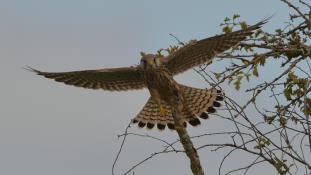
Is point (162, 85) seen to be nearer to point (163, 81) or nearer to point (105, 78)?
point (163, 81)

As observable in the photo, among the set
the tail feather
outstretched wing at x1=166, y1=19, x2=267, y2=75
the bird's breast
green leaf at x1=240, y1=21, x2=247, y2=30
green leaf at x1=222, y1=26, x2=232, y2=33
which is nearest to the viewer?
green leaf at x1=240, y1=21, x2=247, y2=30

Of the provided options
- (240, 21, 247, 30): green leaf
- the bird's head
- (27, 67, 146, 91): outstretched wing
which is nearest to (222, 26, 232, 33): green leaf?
(240, 21, 247, 30): green leaf

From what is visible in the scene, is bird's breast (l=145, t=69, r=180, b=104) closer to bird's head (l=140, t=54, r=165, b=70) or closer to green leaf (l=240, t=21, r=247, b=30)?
bird's head (l=140, t=54, r=165, b=70)

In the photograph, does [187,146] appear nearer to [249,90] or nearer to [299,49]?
[249,90]

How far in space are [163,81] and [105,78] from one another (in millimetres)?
908

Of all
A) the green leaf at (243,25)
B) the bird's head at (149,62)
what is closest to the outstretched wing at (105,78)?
the bird's head at (149,62)

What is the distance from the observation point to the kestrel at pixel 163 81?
742cm

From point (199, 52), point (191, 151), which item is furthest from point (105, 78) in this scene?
point (191, 151)

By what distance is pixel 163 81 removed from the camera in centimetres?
743

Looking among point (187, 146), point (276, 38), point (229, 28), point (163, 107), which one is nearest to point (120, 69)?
point (163, 107)

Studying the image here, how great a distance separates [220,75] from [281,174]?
1587mm

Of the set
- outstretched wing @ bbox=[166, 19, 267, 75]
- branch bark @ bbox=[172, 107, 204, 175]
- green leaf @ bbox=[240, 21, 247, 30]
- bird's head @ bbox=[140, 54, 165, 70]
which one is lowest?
branch bark @ bbox=[172, 107, 204, 175]

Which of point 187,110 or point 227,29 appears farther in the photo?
point 187,110

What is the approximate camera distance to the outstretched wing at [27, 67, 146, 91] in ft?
25.5
